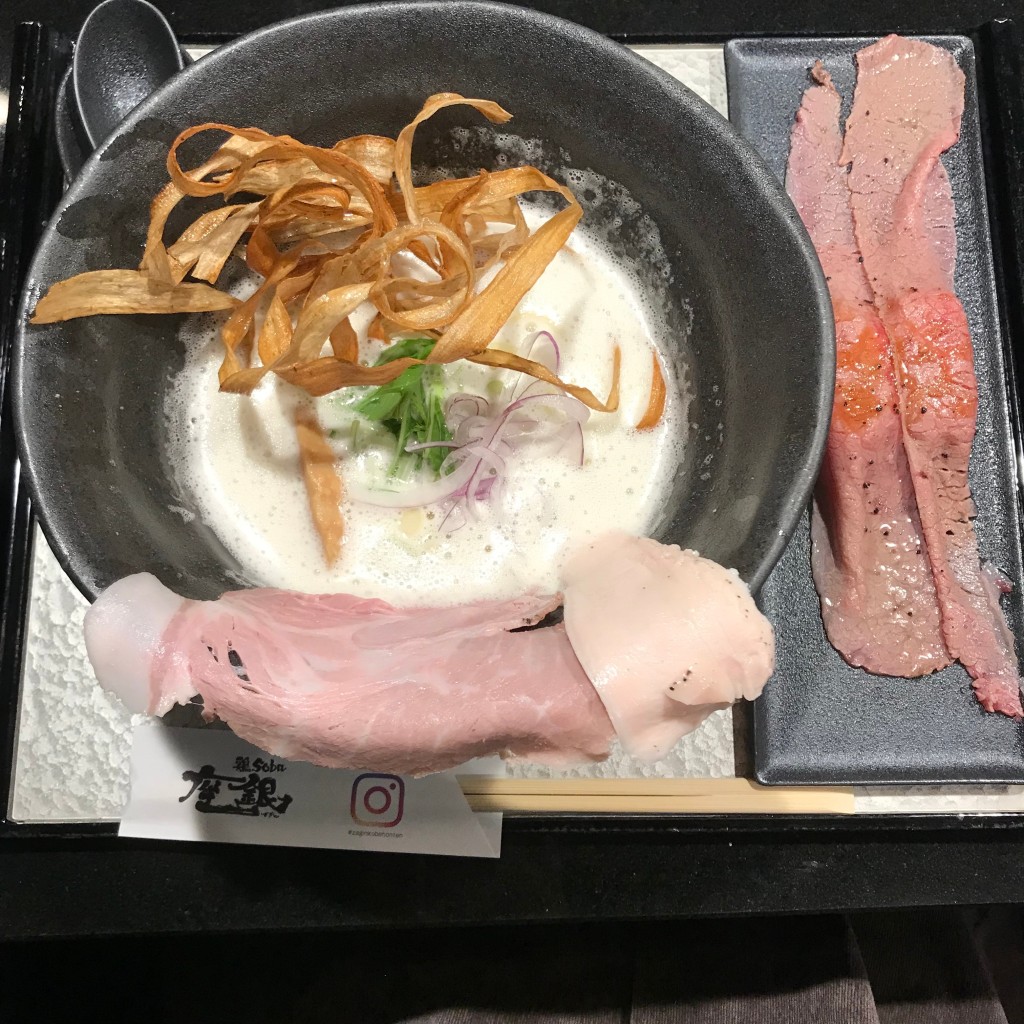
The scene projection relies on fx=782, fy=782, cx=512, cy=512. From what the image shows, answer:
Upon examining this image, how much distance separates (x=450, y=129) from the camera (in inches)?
33.5

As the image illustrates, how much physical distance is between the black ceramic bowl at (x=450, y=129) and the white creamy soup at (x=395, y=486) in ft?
0.16

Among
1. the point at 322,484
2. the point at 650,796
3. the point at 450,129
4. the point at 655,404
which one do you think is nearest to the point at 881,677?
the point at 650,796

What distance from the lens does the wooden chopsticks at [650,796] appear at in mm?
911

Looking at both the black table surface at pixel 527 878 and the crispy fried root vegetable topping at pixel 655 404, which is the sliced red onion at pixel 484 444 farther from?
the black table surface at pixel 527 878

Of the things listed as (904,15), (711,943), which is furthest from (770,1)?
(711,943)

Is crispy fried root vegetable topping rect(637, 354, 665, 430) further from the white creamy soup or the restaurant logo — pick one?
the restaurant logo

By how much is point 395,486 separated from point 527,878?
19.6 inches

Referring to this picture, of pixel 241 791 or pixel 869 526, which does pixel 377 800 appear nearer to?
pixel 241 791

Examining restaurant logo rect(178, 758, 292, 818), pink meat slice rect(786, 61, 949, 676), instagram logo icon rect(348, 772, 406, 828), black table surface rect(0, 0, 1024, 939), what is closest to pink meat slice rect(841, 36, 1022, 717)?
pink meat slice rect(786, 61, 949, 676)

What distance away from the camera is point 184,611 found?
2.31ft

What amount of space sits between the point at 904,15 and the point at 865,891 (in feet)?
4.09

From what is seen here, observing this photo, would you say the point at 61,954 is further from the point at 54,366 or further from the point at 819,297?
the point at 819,297

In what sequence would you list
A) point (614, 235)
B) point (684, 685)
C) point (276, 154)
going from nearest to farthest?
point (684, 685)
point (276, 154)
point (614, 235)

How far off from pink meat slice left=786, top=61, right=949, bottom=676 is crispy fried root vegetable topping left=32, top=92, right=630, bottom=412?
0.31 metres
